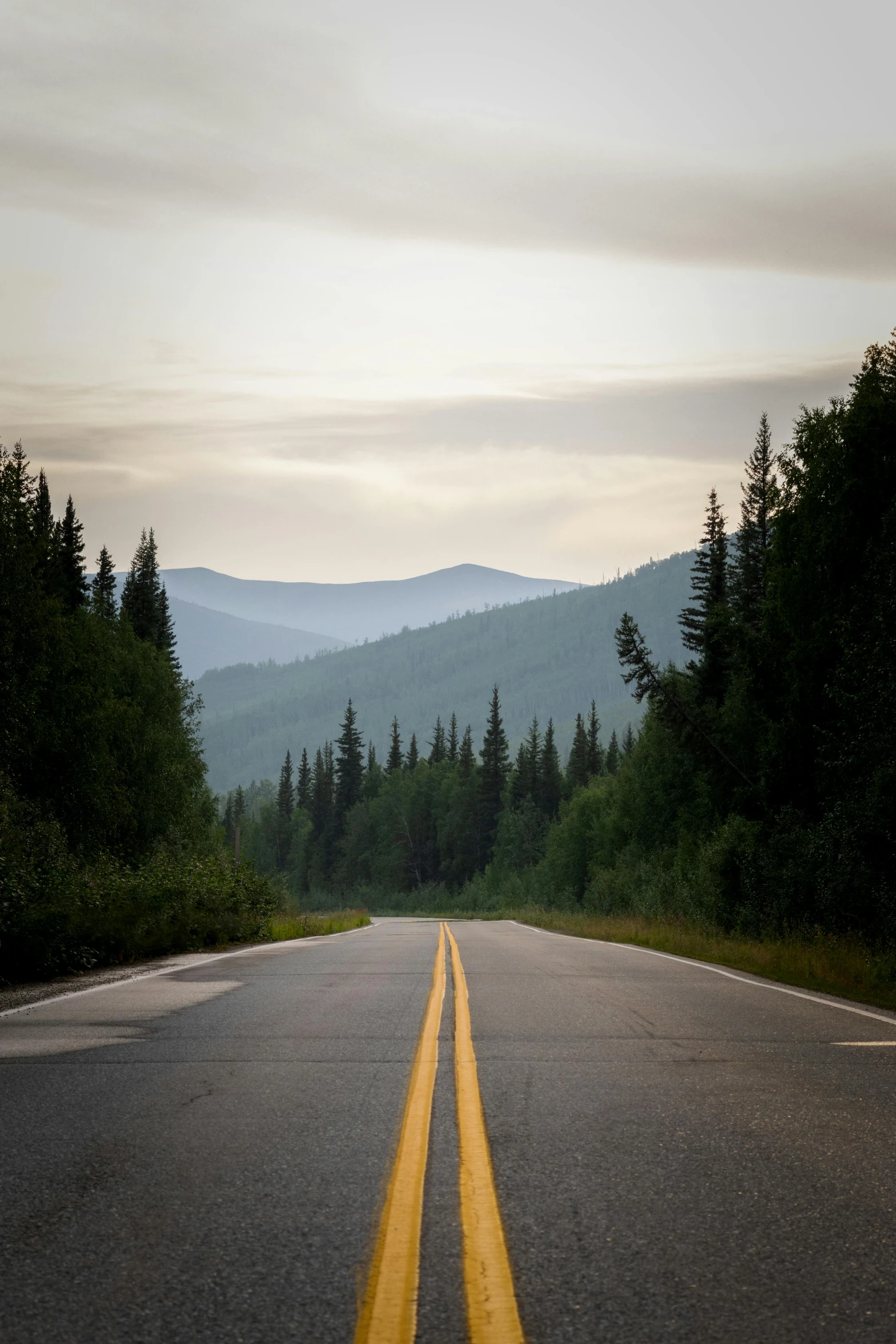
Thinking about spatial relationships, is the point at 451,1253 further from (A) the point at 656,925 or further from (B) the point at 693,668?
(B) the point at 693,668

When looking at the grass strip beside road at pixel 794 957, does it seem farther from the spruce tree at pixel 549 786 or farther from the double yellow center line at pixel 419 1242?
the spruce tree at pixel 549 786

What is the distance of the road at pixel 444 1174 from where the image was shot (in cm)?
359

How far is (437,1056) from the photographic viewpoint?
8328 millimetres

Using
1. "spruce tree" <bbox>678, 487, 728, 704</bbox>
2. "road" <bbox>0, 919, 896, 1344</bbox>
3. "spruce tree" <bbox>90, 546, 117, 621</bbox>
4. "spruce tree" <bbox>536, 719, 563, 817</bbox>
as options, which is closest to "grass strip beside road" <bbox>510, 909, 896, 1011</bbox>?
"road" <bbox>0, 919, 896, 1344</bbox>

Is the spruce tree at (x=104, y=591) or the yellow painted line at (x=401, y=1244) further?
the spruce tree at (x=104, y=591)

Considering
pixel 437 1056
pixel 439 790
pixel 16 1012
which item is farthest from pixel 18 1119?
pixel 439 790

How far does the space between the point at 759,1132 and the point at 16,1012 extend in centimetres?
738

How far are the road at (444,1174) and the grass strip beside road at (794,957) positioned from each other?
13.8ft

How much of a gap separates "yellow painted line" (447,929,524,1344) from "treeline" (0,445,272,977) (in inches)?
362

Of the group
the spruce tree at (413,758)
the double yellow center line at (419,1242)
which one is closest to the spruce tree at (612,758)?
the spruce tree at (413,758)

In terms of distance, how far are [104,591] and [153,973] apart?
57812 millimetres

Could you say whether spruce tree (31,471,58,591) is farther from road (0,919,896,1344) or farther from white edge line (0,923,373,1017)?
road (0,919,896,1344)

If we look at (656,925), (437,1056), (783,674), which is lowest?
(656,925)

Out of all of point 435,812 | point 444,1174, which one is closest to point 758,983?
point 444,1174
